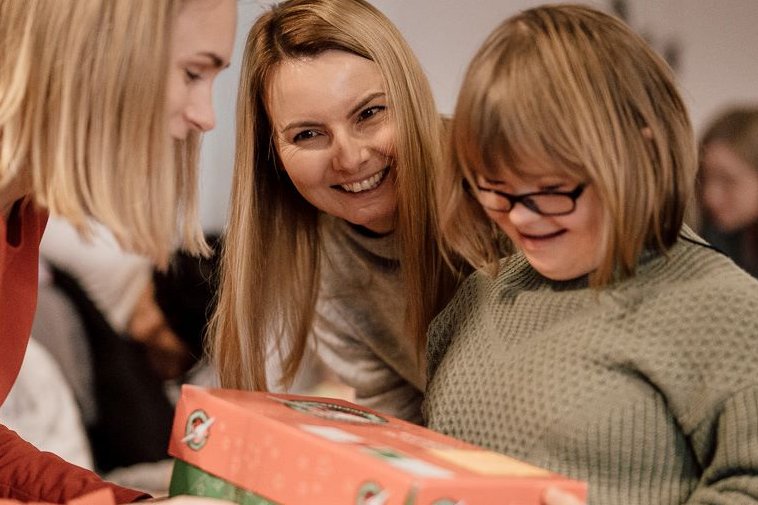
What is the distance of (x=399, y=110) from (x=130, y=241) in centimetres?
46

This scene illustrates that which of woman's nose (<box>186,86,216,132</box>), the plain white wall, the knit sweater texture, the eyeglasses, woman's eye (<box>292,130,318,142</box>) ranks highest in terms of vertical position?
the plain white wall

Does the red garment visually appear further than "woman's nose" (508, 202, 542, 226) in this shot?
Yes

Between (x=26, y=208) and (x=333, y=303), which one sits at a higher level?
(x=26, y=208)

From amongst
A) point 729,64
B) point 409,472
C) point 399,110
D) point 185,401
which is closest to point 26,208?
point 185,401

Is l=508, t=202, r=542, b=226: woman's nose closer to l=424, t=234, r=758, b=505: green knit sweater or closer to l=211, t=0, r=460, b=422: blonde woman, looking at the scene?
l=424, t=234, r=758, b=505: green knit sweater

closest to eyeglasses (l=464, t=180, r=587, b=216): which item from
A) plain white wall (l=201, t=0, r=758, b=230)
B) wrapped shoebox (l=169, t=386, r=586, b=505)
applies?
wrapped shoebox (l=169, t=386, r=586, b=505)

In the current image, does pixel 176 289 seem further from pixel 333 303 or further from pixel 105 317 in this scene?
pixel 333 303

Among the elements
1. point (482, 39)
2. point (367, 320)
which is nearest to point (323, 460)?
point (367, 320)

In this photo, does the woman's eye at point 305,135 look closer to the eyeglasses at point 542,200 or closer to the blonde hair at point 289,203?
the blonde hair at point 289,203

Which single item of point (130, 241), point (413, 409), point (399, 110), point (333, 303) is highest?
point (399, 110)

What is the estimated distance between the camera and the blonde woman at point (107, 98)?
0.88 meters

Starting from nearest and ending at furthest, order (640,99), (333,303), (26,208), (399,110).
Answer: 1. (640,99)
2. (26,208)
3. (399,110)
4. (333,303)

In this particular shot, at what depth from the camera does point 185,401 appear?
939 mm

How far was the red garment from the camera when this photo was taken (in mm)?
1074
